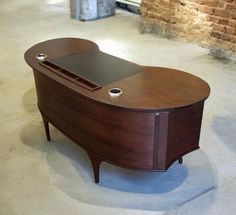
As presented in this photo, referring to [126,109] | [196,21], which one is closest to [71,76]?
[126,109]

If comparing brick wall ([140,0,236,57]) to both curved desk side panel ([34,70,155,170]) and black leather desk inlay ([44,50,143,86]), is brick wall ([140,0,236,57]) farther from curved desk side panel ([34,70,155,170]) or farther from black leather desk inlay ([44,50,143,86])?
curved desk side panel ([34,70,155,170])

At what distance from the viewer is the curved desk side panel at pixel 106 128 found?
1816 millimetres

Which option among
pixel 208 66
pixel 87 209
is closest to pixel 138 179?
pixel 87 209

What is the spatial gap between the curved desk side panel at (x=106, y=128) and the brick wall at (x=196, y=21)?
2483mm

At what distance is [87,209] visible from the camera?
76.0 inches

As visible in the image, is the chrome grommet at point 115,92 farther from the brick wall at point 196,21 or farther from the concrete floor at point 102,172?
the brick wall at point 196,21

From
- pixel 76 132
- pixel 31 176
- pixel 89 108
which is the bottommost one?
pixel 31 176

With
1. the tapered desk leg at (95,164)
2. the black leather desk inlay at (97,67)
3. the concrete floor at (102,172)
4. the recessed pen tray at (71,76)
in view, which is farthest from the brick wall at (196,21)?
the tapered desk leg at (95,164)

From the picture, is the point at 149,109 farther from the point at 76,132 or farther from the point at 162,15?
the point at 162,15

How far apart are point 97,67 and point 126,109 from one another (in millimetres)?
513

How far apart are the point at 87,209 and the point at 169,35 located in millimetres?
3174

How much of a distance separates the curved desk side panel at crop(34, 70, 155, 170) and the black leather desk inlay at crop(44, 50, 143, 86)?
5.6 inches

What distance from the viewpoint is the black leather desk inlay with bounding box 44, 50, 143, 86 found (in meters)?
2.06

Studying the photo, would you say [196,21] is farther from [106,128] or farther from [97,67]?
[106,128]
